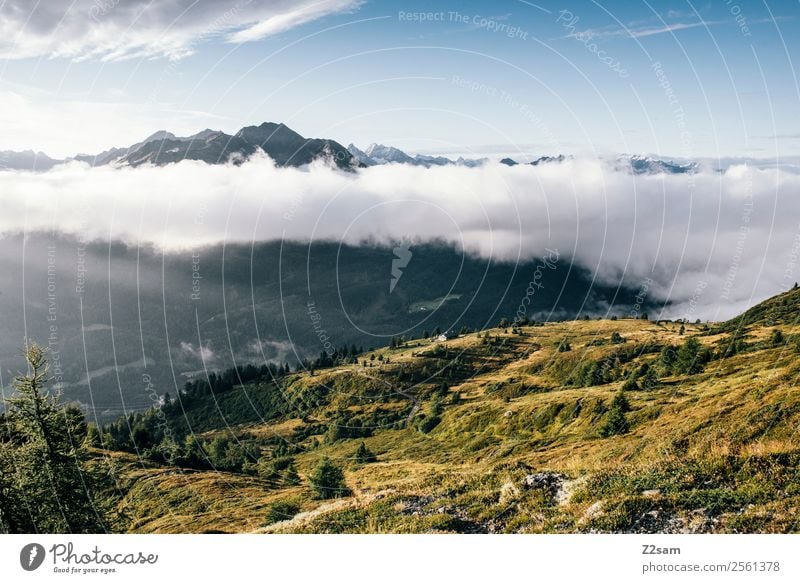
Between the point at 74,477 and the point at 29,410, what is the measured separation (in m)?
4.89

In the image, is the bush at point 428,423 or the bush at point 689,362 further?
the bush at point 428,423

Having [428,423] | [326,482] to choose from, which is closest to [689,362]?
[428,423]

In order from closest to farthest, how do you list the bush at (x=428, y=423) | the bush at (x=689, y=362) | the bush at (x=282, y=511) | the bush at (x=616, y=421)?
1. the bush at (x=282, y=511)
2. the bush at (x=616, y=421)
3. the bush at (x=689, y=362)
4. the bush at (x=428, y=423)

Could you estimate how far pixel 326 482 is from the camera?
59062 mm

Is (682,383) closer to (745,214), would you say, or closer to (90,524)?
(745,214)

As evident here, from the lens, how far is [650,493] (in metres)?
26.2

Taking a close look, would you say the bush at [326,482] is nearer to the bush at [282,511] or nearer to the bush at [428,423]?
the bush at [282,511]

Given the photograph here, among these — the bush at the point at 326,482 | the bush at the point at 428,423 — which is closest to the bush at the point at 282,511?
the bush at the point at 326,482

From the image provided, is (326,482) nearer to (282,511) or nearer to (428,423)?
(282,511)

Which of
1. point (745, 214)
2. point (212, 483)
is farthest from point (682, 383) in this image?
point (212, 483)

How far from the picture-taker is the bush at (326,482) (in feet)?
174

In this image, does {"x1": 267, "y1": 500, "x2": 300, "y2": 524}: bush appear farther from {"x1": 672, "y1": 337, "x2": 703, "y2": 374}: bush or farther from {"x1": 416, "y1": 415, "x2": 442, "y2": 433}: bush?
{"x1": 416, "y1": 415, "x2": 442, "y2": 433}: bush

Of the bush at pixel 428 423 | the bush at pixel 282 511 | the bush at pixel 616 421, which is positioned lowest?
the bush at pixel 428 423
